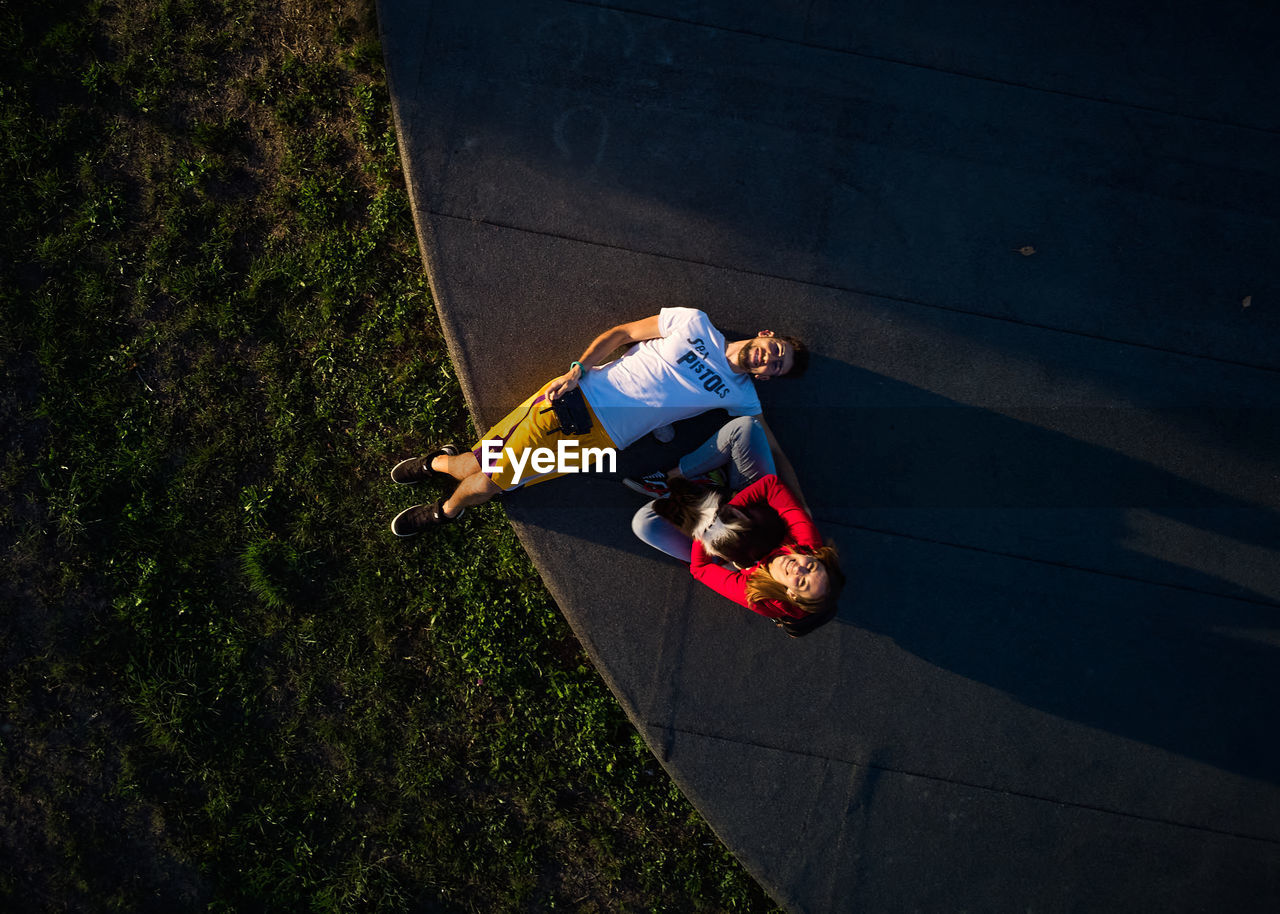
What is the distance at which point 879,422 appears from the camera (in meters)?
4.95

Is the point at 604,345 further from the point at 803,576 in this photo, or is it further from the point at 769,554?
the point at 803,576

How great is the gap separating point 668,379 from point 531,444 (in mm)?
863

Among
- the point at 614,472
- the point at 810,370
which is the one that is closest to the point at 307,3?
the point at 614,472

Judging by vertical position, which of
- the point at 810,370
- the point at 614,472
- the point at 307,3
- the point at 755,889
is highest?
the point at 307,3

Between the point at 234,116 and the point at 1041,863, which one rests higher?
the point at 234,116

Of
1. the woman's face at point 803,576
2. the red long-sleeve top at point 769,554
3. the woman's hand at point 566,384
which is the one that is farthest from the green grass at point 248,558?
the woman's face at point 803,576

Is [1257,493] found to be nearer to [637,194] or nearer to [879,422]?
[879,422]

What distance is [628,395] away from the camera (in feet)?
14.5

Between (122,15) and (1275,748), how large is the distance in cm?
886

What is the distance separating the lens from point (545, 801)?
16.1 feet

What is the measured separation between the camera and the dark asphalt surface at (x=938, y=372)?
4.87 meters

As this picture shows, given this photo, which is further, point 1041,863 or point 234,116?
point 234,116

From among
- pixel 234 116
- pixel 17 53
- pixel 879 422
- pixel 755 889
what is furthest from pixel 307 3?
pixel 755 889

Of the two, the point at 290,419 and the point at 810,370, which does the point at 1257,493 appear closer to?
the point at 810,370
